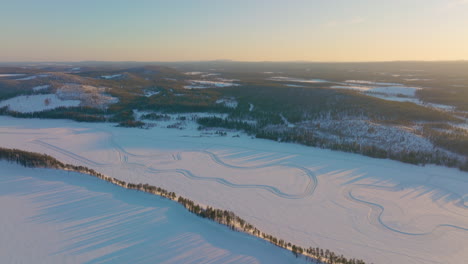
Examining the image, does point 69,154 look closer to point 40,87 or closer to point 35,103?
point 35,103

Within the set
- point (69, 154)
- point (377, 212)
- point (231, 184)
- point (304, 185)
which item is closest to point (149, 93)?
point (69, 154)

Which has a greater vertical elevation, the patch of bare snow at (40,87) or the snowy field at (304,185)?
the patch of bare snow at (40,87)

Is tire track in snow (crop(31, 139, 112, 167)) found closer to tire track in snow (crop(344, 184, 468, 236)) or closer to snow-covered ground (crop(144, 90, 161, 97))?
tire track in snow (crop(344, 184, 468, 236))

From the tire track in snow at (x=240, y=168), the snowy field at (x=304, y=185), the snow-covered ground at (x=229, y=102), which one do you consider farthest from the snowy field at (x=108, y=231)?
the snow-covered ground at (x=229, y=102)

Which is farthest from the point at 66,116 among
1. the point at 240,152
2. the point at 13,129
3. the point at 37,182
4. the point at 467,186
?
the point at 467,186

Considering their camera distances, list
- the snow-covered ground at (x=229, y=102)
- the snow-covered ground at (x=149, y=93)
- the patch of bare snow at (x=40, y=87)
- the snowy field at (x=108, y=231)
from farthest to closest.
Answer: the snow-covered ground at (x=149, y=93)
the patch of bare snow at (x=40, y=87)
the snow-covered ground at (x=229, y=102)
the snowy field at (x=108, y=231)

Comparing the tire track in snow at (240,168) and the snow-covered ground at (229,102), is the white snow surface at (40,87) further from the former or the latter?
the tire track in snow at (240,168)
